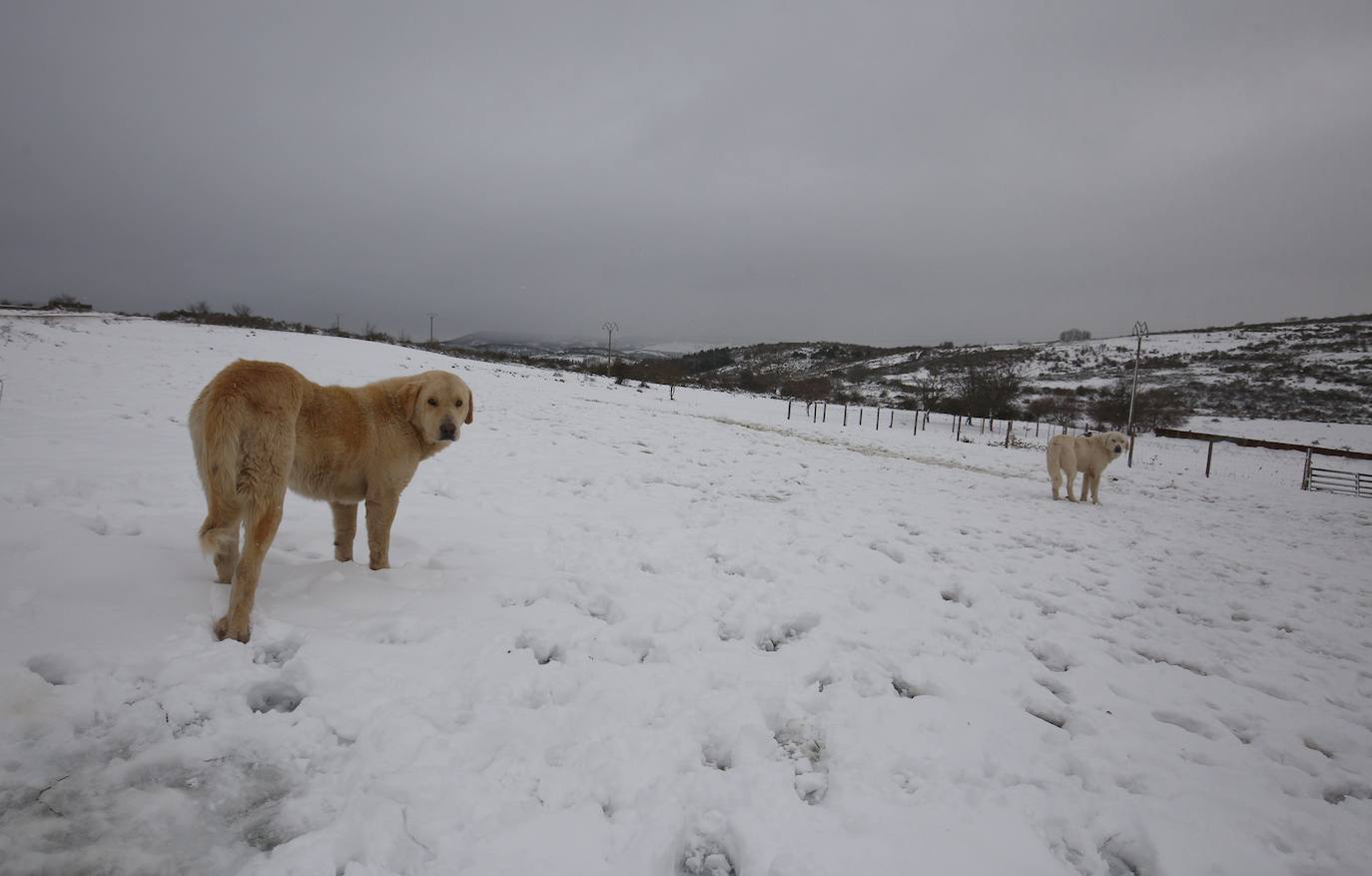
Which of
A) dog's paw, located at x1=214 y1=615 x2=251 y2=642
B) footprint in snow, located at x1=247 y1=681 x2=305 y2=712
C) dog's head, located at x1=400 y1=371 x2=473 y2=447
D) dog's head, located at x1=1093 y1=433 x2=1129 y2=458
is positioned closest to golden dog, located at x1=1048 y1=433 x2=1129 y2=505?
dog's head, located at x1=1093 y1=433 x2=1129 y2=458

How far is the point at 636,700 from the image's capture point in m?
2.71

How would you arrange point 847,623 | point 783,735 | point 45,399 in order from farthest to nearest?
point 45,399
point 847,623
point 783,735

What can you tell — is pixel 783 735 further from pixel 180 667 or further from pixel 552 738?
pixel 180 667

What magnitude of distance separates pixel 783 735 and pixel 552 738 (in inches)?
47.5

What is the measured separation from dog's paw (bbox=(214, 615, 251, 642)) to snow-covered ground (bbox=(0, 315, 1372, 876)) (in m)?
0.07

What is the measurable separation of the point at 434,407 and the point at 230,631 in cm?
183

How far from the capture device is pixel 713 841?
6.47ft

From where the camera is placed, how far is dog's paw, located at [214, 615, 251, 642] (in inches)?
105

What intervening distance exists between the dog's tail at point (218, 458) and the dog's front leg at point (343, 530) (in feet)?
3.28

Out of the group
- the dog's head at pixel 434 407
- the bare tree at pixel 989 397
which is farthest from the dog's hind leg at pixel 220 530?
the bare tree at pixel 989 397

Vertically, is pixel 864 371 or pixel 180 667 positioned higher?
pixel 864 371

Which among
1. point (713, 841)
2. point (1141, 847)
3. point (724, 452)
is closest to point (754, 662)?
point (713, 841)

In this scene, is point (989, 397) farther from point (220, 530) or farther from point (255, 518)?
point (220, 530)

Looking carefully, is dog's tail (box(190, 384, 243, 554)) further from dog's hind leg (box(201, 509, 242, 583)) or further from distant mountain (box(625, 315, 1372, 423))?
distant mountain (box(625, 315, 1372, 423))
